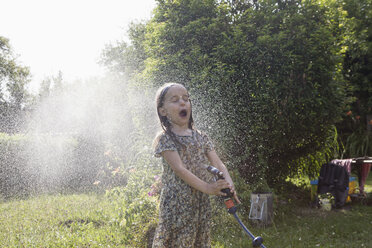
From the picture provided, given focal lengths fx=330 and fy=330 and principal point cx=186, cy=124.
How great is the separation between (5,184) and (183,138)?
7.15 m

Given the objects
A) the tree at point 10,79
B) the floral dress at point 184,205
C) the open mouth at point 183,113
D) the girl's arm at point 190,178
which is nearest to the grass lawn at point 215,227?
the floral dress at point 184,205

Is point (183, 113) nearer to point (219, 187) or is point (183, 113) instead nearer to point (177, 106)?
point (177, 106)

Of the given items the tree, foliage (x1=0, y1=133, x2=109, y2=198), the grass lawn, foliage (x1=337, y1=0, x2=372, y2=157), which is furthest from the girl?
the tree

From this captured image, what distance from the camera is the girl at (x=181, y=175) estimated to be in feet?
6.89

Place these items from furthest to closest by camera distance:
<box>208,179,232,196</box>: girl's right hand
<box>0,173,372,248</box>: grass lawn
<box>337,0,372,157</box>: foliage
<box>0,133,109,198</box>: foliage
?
<box>337,0,372,157</box>: foliage, <box>0,133,109,198</box>: foliage, <box>0,173,372,248</box>: grass lawn, <box>208,179,232,196</box>: girl's right hand

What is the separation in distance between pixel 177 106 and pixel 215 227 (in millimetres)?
2463

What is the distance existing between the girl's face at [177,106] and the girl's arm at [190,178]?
0.79ft

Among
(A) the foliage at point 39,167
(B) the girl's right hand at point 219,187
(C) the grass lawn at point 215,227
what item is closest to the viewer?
(B) the girl's right hand at point 219,187

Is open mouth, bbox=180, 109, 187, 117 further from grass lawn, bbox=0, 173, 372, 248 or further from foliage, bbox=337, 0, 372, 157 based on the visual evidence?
foliage, bbox=337, 0, 372, 157

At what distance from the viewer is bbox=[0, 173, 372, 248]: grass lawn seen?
3709mm

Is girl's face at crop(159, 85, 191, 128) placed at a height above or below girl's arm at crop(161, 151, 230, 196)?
above

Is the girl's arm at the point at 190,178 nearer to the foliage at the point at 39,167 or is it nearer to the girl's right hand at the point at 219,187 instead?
the girl's right hand at the point at 219,187

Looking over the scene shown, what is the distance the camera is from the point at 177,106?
86.0 inches

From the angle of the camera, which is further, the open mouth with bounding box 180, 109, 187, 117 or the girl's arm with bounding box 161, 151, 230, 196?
the open mouth with bounding box 180, 109, 187, 117
